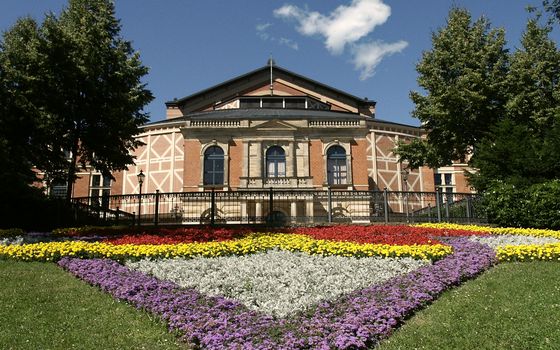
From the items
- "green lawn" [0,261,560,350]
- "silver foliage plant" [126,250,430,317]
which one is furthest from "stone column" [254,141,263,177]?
"green lawn" [0,261,560,350]

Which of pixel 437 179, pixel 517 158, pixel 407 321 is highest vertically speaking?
pixel 437 179

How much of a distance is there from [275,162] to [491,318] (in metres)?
30.0

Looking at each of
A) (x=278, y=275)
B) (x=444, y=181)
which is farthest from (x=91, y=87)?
(x=444, y=181)

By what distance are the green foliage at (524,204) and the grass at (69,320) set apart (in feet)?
51.4

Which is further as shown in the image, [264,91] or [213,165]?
[264,91]

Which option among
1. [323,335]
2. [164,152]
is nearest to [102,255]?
[323,335]

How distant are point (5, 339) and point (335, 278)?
200 inches

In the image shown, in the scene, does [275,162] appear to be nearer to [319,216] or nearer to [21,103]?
[319,216]

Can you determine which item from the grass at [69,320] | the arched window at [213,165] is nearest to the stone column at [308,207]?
the arched window at [213,165]

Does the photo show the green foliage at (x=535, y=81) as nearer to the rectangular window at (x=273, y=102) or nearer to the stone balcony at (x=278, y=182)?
the stone balcony at (x=278, y=182)

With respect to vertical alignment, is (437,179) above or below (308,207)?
above

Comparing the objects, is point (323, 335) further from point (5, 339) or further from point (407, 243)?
point (407, 243)

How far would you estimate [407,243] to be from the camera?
37.6 ft

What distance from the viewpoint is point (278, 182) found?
33125 millimetres
